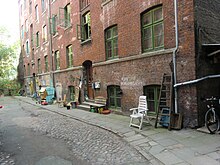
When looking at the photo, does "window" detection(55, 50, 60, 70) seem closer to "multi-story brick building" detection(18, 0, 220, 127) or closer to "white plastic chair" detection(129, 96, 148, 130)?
"multi-story brick building" detection(18, 0, 220, 127)

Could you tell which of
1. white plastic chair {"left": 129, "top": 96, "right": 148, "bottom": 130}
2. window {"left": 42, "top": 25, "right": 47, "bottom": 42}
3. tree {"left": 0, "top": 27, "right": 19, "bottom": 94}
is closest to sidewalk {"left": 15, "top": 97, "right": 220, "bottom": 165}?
white plastic chair {"left": 129, "top": 96, "right": 148, "bottom": 130}

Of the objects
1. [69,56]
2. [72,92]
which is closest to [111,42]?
[69,56]

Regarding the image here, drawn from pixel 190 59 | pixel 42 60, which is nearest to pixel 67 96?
pixel 42 60

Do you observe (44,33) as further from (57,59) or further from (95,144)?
(95,144)

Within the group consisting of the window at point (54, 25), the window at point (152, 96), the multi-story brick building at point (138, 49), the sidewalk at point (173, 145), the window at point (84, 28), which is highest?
the window at point (54, 25)

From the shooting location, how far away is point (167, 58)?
7.40 metres

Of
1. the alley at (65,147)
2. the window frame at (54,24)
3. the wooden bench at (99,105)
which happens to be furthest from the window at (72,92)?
the alley at (65,147)

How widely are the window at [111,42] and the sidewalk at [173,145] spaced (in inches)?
181

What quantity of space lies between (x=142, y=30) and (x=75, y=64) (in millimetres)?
7142

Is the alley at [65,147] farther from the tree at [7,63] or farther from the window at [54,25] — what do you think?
the tree at [7,63]

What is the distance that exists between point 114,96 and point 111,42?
9.87 feet

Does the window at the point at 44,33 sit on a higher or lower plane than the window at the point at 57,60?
higher

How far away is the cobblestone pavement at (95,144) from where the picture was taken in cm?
471

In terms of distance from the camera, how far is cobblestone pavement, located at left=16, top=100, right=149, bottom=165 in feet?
15.5
